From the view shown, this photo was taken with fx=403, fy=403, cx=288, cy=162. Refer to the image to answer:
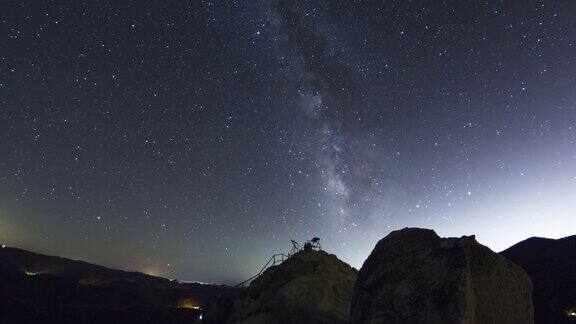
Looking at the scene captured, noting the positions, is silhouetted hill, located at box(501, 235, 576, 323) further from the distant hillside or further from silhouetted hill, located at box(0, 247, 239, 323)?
the distant hillside

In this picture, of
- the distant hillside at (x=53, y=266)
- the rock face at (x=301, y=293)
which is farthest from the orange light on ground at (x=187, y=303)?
the rock face at (x=301, y=293)

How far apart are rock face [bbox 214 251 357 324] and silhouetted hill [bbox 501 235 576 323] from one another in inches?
1412

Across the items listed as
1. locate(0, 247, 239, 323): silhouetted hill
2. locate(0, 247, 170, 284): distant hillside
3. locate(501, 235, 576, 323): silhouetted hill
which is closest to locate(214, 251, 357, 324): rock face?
locate(0, 247, 239, 323): silhouetted hill

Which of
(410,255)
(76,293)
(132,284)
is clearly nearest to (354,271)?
(410,255)

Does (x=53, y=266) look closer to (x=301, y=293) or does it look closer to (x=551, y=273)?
(x=301, y=293)

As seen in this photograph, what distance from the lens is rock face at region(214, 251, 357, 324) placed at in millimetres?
17484

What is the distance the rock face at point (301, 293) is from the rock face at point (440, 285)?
26.0 ft

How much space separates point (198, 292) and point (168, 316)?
27.1 metres

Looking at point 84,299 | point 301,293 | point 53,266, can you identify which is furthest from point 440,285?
point 53,266

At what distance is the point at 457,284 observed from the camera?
7871mm

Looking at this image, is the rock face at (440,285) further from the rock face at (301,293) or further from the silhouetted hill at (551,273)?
the silhouetted hill at (551,273)

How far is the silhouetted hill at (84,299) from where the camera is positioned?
5097 cm

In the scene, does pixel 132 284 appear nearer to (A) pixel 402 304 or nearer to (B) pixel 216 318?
(B) pixel 216 318

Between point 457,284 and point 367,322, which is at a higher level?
point 457,284
